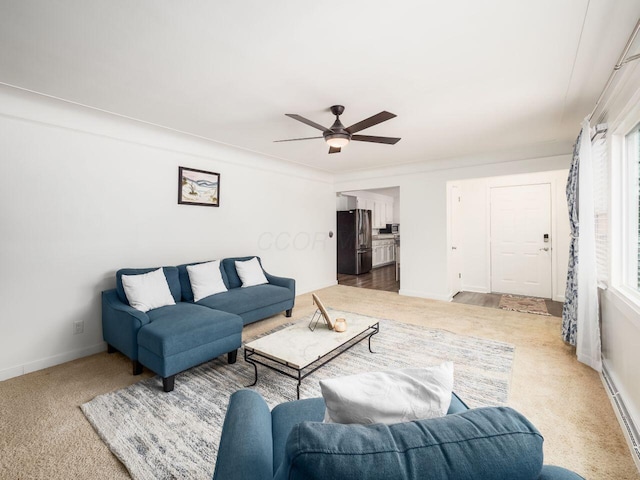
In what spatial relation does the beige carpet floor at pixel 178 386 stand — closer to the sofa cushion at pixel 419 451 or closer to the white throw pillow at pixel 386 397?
the white throw pillow at pixel 386 397

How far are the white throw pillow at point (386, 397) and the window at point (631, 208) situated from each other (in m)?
→ 2.32

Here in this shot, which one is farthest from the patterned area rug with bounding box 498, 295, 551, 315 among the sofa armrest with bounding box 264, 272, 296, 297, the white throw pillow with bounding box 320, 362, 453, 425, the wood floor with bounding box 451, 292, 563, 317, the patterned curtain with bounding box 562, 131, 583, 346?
the white throw pillow with bounding box 320, 362, 453, 425

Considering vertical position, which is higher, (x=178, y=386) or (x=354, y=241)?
(x=354, y=241)

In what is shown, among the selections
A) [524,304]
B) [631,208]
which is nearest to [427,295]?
[524,304]

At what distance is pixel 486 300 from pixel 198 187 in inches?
198

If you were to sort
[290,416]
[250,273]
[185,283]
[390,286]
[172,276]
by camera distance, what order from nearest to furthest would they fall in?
[290,416] → [172,276] → [185,283] → [250,273] → [390,286]

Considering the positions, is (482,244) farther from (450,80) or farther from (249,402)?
(249,402)

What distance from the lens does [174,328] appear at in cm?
238

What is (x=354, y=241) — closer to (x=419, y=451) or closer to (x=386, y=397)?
(x=386, y=397)

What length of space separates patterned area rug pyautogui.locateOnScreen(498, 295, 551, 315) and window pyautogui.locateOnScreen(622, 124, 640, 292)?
2.29 m

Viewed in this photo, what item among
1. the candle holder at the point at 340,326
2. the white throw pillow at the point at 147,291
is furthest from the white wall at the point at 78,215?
the candle holder at the point at 340,326

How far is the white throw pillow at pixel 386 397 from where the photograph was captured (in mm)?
834

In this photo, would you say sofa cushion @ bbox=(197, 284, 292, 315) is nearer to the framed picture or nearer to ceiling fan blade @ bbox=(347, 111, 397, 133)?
the framed picture

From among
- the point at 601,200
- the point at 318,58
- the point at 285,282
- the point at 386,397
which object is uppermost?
the point at 318,58
